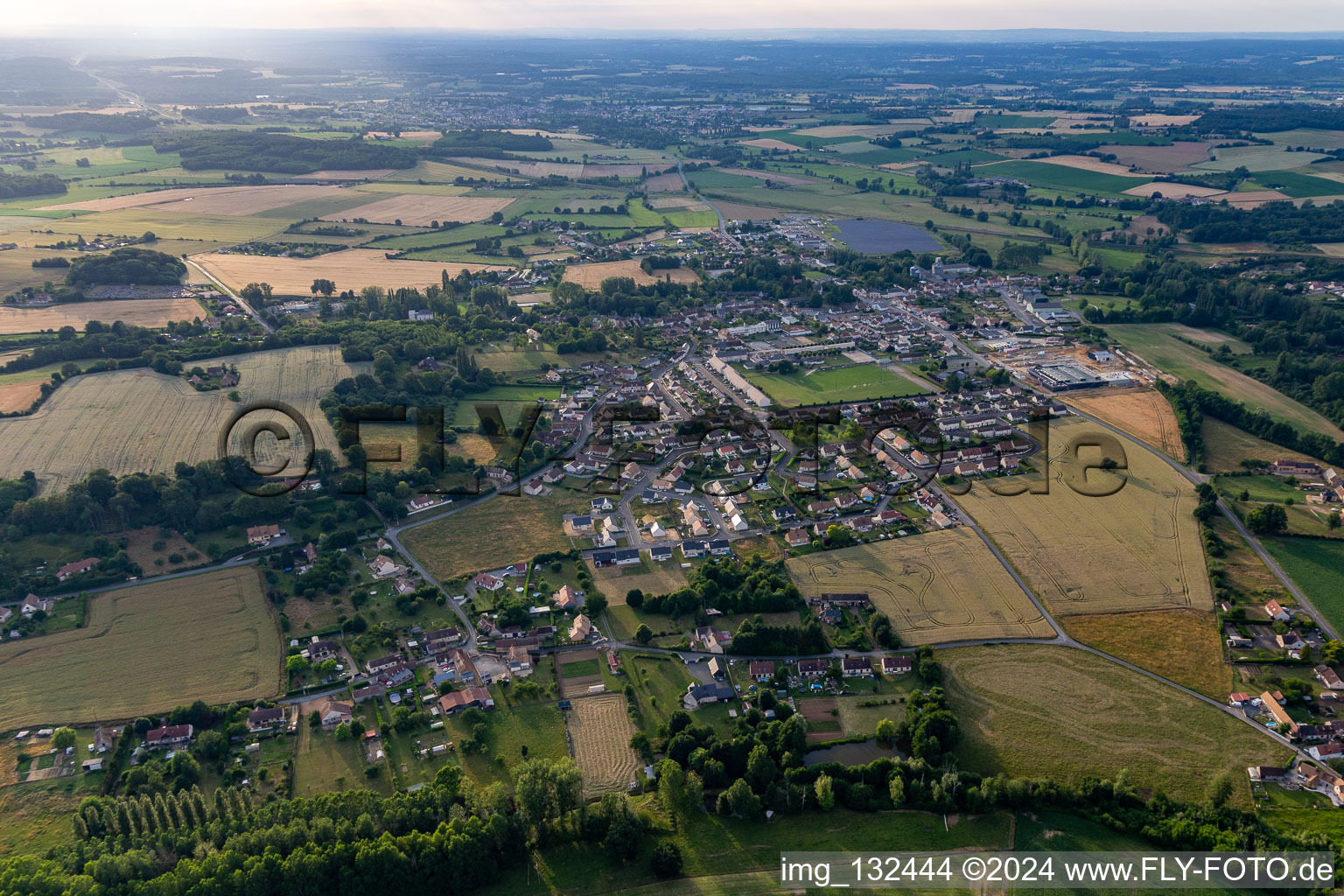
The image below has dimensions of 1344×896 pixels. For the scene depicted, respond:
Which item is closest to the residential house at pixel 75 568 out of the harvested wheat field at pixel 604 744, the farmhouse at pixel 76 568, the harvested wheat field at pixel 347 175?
the farmhouse at pixel 76 568

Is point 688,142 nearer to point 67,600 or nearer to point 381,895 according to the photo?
point 67,600

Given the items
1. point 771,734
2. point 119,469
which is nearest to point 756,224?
point 119,469

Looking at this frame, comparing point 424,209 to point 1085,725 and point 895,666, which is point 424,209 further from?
point 1085,725

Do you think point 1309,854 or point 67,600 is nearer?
point 1309,854

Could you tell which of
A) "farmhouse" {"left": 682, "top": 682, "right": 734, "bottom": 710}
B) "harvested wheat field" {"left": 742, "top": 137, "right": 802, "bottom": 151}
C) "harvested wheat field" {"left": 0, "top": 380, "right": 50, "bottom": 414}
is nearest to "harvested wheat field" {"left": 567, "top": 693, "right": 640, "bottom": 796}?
"farmhouse" {"left": 682, "top": 682, "right": 734, "bottom": 710}

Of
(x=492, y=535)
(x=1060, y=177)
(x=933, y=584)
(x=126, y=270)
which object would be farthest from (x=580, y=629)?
(x=1060, y=177)

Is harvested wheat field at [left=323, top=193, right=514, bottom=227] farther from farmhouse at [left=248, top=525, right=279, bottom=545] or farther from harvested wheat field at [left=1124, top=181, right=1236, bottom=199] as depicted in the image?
harvested wheat field at [left=1124, top=181, right=1236, bottom=199]
